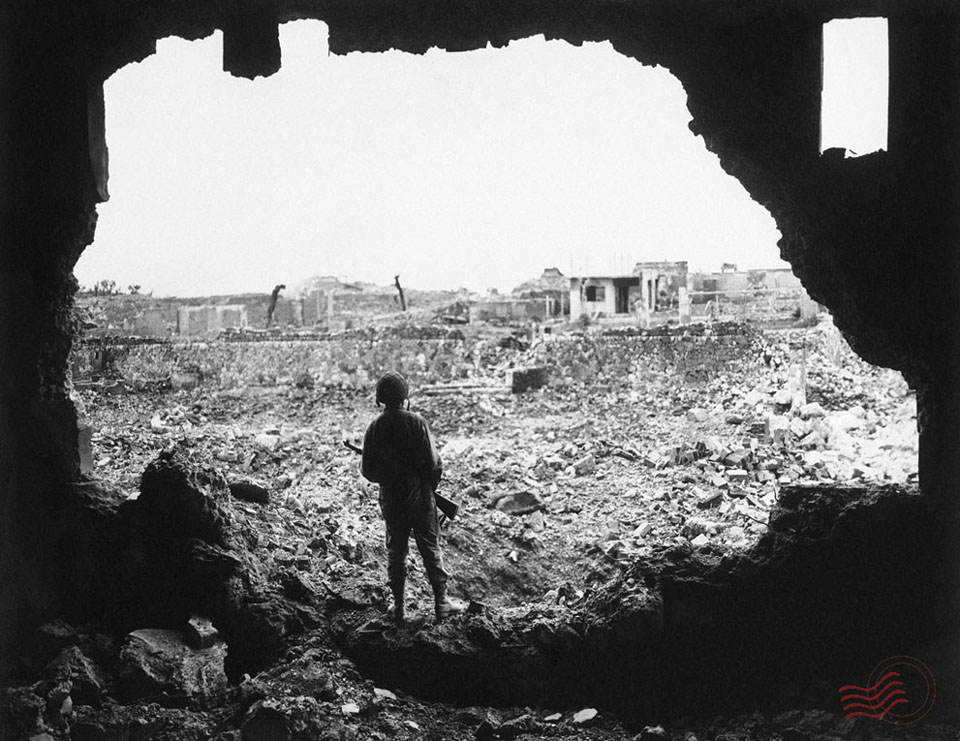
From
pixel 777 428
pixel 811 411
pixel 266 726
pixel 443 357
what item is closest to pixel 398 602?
pixel 266 726

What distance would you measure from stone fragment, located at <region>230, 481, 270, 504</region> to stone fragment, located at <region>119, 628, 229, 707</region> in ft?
5.93

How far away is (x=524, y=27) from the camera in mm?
3881

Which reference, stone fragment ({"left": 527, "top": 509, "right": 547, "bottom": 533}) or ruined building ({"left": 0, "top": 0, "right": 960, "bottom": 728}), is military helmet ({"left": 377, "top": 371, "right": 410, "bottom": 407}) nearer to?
ruined building ({"left": 0, "top": 0, "right": 960, "bottom": 728})

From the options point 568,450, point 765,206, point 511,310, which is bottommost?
point 568,450

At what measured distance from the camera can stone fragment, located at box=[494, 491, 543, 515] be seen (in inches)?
311

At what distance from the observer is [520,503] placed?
7988mm

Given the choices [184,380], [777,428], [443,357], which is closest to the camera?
[777,428]

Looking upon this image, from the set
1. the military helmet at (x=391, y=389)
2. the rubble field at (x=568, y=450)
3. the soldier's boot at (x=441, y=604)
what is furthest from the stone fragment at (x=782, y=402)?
the military helmet at (x=391, y=389)

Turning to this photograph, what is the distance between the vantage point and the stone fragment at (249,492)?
5.71 meters

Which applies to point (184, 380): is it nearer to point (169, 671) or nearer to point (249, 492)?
point (249, 492)

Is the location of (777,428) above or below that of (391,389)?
below

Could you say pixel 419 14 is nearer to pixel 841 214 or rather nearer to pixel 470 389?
pixel 841 214

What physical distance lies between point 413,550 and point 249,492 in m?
1.53

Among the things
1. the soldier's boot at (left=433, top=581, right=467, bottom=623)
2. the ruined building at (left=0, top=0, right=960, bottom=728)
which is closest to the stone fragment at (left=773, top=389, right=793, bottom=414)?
the ruined building at (left=0, top=0, right=960, bottom=728)
